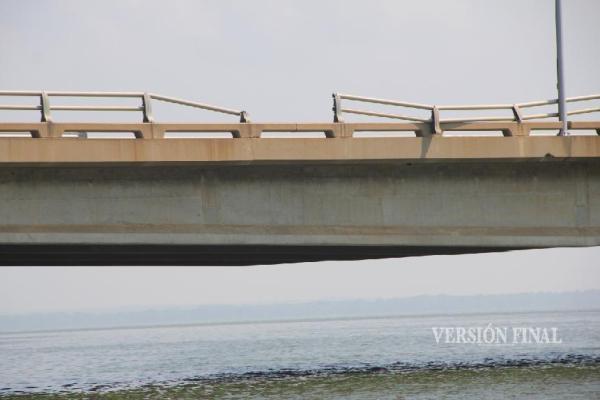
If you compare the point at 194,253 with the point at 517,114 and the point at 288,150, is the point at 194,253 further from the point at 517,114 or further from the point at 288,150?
the point at 517,114

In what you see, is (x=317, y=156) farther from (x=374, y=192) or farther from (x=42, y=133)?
(x=42, y=133)

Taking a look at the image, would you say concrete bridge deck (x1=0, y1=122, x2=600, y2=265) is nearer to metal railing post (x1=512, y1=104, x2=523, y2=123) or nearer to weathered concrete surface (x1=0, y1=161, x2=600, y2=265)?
weathered concrete surface (x1=0, y1=161, x2=600, y2=265)

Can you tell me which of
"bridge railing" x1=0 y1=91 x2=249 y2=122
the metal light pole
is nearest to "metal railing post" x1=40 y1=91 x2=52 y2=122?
"bridge railing" x1=0 y1=91 x2=249 y2=122

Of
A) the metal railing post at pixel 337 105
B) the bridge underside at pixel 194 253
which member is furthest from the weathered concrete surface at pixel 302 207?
the metal railing post at pixel 337 105

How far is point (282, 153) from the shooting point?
2458 cm

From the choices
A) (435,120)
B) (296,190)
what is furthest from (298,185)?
(435,120)

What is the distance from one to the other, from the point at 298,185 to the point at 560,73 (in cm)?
871

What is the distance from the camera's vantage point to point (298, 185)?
25500mm

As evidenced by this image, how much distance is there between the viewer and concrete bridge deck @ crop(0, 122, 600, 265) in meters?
23.5

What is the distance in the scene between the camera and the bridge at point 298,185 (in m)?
23.5

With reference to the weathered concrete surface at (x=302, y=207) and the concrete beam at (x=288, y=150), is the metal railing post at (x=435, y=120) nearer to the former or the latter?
the concrete beam at (x=288, y=150)

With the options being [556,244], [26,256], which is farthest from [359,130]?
[26,256]

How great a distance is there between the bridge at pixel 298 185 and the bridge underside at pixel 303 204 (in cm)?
3

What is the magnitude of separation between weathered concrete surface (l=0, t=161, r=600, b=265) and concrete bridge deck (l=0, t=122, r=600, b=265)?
1.1 inches
